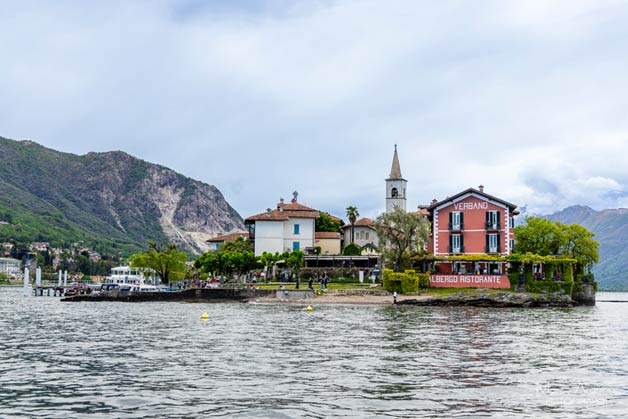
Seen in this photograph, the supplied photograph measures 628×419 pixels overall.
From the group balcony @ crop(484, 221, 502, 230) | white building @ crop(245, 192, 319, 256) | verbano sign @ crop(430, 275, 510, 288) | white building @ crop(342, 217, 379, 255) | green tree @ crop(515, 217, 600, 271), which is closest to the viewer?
verbano sign @ crop(430, 275, 510, 288)

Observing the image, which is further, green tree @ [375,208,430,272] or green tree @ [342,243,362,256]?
green tree @ [342,243,362,256]

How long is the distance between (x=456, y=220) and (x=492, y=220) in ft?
14.1

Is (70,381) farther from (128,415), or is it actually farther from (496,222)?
(496,222)

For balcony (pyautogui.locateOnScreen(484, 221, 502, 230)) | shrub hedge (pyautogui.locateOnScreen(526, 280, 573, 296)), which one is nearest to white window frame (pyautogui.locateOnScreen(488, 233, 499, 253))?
balcony (pyautogui.locateOnScreen(484, 221, 502, 230))

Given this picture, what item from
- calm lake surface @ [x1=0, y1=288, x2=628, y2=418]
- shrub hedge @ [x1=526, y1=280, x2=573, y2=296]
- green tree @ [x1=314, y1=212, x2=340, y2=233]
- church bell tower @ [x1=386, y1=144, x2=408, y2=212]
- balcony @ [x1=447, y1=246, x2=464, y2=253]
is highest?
church bell tower @ [x1=386, y1=144, x2=408, y2=212]

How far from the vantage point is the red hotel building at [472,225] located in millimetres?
86188

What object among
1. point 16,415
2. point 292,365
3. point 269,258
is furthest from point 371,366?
point 269,258

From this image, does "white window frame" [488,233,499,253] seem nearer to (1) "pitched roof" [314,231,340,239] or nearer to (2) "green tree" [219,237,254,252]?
(1) "pitched roof" [314,231,340,239]

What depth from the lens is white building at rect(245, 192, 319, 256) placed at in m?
→ 107

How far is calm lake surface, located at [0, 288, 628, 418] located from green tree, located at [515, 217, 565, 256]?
161ft

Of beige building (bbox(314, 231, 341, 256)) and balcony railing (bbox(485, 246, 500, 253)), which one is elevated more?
beige building (bbox(314, 231, 341, 256))

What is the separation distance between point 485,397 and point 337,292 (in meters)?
59.1

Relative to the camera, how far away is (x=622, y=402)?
721 inches

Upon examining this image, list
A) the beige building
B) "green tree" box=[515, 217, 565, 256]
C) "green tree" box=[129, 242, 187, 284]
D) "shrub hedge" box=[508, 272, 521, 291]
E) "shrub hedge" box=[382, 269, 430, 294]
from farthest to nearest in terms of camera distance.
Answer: "green tree" box=[129, 242, 187, 284] < the beige building < "green tree" box=[515, 217, 565, 256] < "shrub hedge" box=[508, 272, 521, 291] < "shrub hedge" box=[382, 269, 430, 294]
